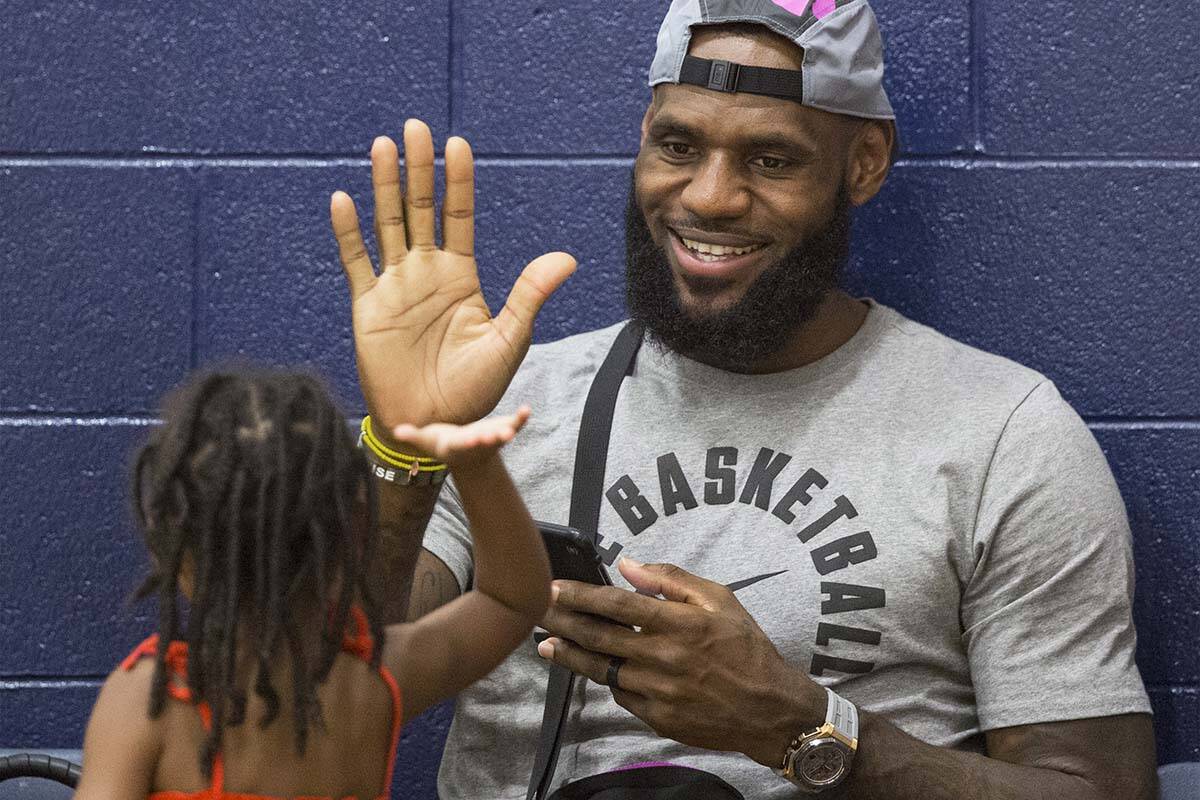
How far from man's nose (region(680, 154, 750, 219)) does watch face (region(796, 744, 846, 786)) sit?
78 centimetres

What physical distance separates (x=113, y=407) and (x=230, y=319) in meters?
0.24

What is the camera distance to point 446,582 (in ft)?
7.26

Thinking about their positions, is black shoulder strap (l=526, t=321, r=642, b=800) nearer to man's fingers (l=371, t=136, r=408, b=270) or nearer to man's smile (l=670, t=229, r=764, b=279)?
A: man's smile (l=670, t=229, r=764, b=279)

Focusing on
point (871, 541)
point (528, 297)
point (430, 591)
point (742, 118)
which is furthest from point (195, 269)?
point (871, 541)

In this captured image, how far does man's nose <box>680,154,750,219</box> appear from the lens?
2234mm

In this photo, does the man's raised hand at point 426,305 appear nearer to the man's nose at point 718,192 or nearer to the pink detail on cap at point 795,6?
the man's nose at point 718,192

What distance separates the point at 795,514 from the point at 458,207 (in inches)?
28.0

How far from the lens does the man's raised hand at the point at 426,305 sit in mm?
1599

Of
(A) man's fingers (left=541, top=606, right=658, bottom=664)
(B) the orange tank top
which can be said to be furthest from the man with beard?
(B) the orange tank top

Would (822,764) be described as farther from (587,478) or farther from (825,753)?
(587,478)

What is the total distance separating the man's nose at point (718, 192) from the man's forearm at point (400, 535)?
632 millimetres

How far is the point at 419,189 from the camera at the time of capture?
172cm

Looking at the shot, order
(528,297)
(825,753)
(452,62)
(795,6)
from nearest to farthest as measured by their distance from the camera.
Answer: (528,297) → (825,753) → (795,6) → (452,62)

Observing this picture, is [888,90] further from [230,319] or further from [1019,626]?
[230,319]
